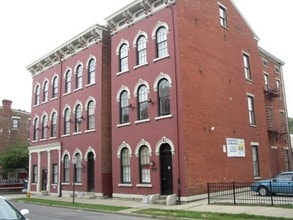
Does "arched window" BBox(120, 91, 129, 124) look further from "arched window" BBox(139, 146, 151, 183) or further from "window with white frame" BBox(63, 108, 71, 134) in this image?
"window with white frame" BBox(63, 108, 71, 134)

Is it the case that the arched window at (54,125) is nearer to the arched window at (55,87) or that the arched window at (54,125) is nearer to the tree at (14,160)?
the arched window at (55,87)

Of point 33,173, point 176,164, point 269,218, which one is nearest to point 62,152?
point 33,173

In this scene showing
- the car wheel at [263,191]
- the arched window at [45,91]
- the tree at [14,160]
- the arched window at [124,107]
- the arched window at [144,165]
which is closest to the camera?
Answer: the car wheel at [263,191]

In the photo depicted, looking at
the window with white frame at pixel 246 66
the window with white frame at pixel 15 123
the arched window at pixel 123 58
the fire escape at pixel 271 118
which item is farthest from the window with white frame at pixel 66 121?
the window with white frame at pixel 15 123

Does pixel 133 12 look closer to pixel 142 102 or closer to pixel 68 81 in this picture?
pixel 142 102

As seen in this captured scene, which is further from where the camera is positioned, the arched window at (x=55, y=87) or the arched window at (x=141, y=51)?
the arched window at (x=55, y=87)

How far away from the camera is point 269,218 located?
1383cm

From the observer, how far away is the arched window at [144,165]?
2353 cm

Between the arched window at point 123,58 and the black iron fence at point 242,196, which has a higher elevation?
the arched window at point 123,58

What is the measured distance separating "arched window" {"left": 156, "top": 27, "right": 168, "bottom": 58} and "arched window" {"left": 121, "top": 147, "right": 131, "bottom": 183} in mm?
7000

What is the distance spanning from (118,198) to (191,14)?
13.3 meters

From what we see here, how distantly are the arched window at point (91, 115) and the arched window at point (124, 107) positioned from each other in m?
3.63

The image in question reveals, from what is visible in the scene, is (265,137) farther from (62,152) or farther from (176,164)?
(62,152)

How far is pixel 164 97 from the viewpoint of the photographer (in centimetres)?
2333
